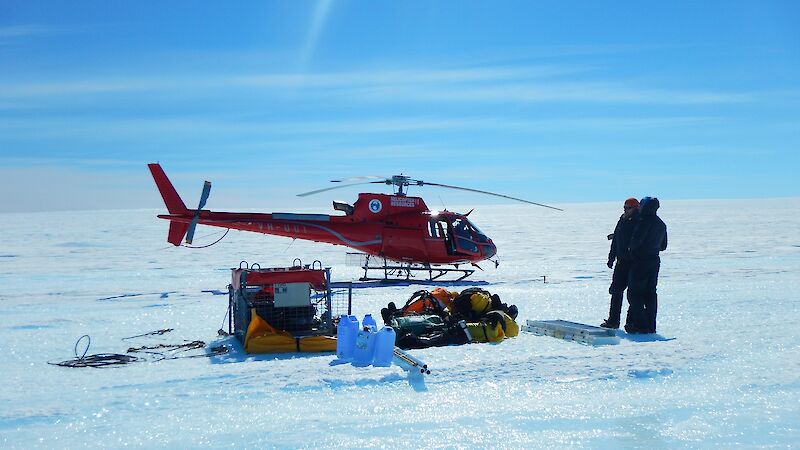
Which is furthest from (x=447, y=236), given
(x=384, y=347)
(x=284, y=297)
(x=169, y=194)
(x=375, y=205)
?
(x=384, y=347)

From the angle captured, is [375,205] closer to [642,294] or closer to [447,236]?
[447,236]

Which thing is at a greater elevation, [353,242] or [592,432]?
[353,242]

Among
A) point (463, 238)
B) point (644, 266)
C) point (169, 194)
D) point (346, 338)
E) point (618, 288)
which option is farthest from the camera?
point (463, 238)

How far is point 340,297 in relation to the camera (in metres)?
12.7

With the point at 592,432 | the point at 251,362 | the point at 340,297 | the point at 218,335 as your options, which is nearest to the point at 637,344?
the point at 592,432

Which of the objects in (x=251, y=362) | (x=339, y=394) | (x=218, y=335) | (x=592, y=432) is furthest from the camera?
(x=218, y=335)

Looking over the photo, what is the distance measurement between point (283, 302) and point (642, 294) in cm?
472

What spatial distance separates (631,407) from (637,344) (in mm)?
2638

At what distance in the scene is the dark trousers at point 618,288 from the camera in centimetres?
928

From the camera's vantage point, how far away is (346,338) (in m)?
7.48

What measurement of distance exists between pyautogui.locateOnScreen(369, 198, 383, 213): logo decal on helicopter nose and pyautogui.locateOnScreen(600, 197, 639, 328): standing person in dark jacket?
261 inches

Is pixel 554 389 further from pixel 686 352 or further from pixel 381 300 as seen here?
pixel 381 300

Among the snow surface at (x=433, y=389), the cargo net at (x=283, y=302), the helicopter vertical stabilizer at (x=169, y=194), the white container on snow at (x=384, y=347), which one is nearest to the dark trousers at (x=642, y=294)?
the snow surface at (x=433, y=389)

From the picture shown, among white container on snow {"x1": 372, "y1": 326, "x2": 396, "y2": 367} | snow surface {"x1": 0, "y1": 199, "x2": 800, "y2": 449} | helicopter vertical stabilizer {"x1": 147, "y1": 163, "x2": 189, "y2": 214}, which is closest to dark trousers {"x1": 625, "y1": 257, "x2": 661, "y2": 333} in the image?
snow surface {"x1": 0, "y1": 199, "x2": 800, "y2": 449}
